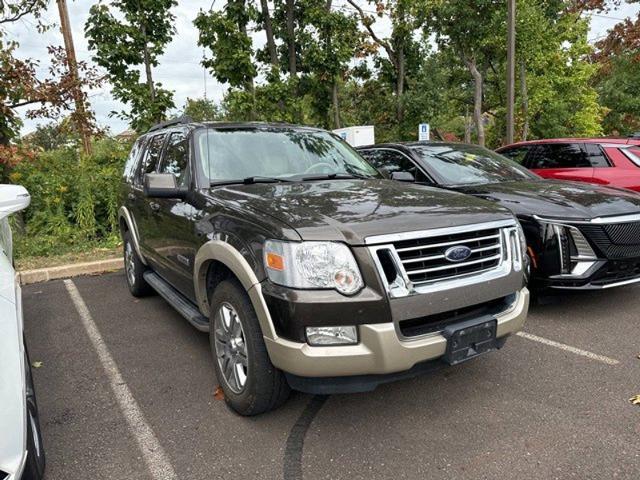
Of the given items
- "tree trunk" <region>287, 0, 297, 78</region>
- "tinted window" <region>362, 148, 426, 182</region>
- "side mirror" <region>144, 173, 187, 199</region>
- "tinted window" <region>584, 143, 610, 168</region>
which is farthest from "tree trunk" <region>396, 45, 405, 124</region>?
"side mirror" <region>144, 173, 187, 199</region>

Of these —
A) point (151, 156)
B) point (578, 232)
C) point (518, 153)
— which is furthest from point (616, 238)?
point (151, 156)

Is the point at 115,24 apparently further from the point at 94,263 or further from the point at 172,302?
the point at 172,302

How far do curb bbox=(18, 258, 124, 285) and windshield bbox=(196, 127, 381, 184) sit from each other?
13.2ft

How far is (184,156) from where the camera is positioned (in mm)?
3902

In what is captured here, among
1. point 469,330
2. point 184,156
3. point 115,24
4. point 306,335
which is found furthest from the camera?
point 115,24

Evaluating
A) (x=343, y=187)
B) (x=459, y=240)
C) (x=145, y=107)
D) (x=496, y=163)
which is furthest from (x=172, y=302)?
(x=145, y=107)

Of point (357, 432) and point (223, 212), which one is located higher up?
point (223, 212)

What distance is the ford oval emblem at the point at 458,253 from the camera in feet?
8.77

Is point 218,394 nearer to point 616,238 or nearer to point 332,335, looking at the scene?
point 332,335

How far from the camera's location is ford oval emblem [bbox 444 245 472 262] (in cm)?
267

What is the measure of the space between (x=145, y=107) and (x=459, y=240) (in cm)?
Answer: 934

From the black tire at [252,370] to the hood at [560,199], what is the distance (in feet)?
9.75

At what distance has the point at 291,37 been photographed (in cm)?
1246

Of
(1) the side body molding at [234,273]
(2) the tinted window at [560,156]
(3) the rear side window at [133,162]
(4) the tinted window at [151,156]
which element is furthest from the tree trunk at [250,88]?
(1) the side body molding at [234,273]
